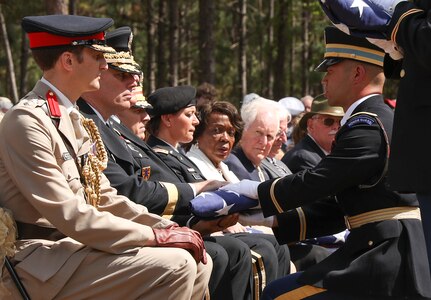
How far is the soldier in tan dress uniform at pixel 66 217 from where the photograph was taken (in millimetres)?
4035

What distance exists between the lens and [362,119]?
179 inches

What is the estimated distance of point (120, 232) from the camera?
4113mm

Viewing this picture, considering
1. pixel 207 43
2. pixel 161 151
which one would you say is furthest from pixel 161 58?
pixel 161 151

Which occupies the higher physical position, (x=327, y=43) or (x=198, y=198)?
(x=327, y=43)

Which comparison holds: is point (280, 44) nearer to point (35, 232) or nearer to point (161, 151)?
point (161, 151)

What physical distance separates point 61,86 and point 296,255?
10.4 ft

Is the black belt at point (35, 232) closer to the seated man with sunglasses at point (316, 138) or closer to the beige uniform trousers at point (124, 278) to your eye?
the beige uniform trousers at point (124, 278)

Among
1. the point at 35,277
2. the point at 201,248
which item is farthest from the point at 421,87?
the point at 35,277

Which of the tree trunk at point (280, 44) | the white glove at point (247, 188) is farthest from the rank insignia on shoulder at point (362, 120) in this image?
the tree trunk at point (280, 44)

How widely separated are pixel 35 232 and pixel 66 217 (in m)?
0.29

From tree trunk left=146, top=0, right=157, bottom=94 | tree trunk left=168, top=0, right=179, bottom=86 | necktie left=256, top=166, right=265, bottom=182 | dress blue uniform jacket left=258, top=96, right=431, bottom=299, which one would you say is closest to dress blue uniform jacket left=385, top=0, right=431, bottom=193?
dress blue uniform jacket left=258, top=96, right=431, bottom=299

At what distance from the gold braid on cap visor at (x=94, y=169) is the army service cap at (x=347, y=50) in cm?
129

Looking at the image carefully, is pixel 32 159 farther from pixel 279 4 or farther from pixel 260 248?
pixel 279 4

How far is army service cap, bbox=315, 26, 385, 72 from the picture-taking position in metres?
4.72
